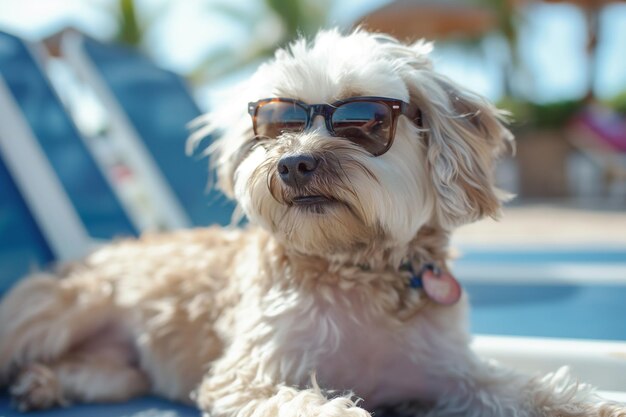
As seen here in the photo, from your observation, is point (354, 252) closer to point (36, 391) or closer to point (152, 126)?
point (36, 391)

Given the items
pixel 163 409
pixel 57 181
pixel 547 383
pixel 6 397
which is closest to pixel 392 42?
pixel 547 383

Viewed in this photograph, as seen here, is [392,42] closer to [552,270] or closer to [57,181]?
[57,181]

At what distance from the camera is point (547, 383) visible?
2.29 m

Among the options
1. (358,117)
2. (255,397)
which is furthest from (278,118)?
(255,397)

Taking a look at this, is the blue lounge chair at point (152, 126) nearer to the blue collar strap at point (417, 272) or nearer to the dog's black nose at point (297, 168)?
the blue collar strap at point (417, 272)

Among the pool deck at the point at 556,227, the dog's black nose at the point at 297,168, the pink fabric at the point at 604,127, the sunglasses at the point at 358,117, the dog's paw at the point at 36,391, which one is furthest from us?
the pink fabric at the point at 604,127

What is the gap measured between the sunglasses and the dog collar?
0.52 meters

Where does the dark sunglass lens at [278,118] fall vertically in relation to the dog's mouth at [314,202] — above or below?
above

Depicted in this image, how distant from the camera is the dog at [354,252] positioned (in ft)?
6.98

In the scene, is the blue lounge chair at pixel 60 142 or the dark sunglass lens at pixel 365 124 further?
the blue lounge chair at pixel 60 142

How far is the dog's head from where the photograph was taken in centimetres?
210

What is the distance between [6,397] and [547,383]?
2297 mm

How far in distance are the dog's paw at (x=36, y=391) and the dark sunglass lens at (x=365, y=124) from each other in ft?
5.43

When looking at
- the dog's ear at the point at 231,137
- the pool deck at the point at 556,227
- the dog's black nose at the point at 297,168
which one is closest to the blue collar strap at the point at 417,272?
the dog's black nose at the point at 297,168
